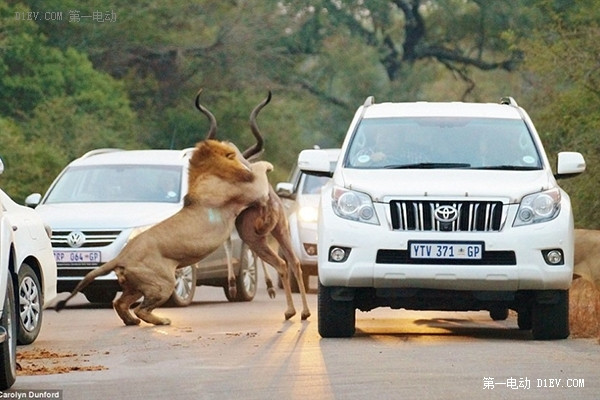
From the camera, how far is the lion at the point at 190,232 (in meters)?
16.2

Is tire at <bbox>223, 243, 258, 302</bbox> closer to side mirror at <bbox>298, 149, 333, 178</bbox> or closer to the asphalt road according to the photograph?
the asphalt road

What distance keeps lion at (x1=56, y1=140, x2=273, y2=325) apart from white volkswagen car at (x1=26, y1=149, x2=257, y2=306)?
6.27ft

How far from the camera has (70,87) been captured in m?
39.6

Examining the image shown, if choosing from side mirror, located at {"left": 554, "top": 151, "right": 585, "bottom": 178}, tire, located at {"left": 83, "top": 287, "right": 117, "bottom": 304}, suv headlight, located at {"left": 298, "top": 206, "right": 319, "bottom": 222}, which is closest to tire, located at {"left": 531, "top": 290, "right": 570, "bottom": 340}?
side mirror, located at {"left": 554, "top": 151, "right": 585, "bottom": 178}

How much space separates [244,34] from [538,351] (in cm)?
3462

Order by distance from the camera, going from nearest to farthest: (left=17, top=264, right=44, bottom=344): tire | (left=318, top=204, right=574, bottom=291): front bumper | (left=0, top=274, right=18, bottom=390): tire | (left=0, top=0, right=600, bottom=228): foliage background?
(left=0, top=274, right=18, bottom=390): tire
(left=318, top=204, right=574, bottom=291): front bumper
(left=17, top=264, right=44, bottom=344): tire
(left=0, top=0, right=600, bottom=228): foliage background

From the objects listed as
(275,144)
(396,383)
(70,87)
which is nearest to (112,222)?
(396,383)

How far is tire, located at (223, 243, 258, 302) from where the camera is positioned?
67.9 feet

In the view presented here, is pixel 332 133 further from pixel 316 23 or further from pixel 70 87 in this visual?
pixel 70 87

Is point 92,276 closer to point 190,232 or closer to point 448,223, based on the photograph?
point 190,232

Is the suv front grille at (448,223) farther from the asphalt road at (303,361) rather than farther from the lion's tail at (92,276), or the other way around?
the lion's tail at (92,276)

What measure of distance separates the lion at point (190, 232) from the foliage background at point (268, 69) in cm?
794

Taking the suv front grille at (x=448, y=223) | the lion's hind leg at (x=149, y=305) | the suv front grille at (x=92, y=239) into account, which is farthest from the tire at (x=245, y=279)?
the suv front grille at (x=448, y=223)

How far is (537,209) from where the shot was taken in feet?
45.1
